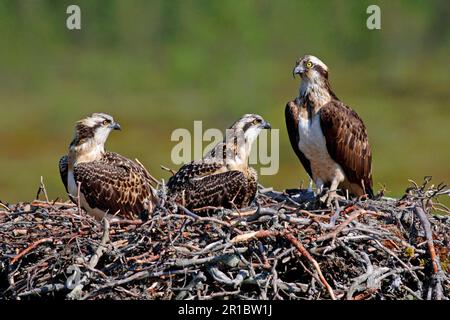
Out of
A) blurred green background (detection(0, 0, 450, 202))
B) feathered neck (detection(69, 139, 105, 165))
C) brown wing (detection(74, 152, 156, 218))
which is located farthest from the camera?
blurred green background (detection(0, 0, 450, 202))

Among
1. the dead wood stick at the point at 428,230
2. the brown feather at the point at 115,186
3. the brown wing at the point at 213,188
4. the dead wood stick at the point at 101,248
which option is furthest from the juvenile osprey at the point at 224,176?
the dead wood stick at the point at 428,230

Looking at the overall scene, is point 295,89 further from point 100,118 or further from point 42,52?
point 100,118

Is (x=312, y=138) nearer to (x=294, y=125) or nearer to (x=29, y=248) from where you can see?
(x=294, y=125)

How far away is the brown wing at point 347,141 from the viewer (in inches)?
454

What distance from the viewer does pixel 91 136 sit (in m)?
11.1

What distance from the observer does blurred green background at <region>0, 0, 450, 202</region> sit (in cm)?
3703

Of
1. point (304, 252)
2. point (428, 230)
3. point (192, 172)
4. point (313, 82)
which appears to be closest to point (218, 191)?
point (192, 172)

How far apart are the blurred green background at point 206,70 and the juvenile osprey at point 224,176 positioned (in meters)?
22.3

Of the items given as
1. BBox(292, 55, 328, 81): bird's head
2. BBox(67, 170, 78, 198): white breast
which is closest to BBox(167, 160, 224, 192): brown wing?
BBox(67, 170, 78, 198): white breast

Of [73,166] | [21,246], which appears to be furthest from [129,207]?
[21,246]

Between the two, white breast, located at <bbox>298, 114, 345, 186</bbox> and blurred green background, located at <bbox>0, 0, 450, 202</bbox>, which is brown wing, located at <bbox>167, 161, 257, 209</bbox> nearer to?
white breast, located at <bbox>298, 114, 345, 186</bbox>

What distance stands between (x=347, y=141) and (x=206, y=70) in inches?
1302

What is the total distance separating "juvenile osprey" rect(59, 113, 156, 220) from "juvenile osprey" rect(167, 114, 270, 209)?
0.34 m
